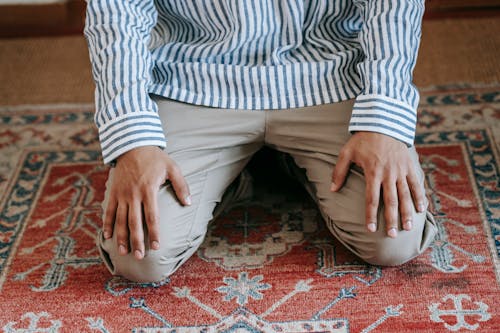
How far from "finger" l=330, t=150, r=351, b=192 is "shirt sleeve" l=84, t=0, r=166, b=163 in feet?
0.94

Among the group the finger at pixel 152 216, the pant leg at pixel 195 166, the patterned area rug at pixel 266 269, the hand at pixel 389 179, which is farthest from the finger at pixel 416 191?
the finger at pixel 152 216

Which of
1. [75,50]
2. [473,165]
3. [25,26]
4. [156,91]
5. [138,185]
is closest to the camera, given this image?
[138,185]

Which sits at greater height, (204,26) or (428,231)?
(204,26)

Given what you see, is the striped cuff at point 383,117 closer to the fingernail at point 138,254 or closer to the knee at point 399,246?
the knee at point 399,246

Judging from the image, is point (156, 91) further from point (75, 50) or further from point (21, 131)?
point (75, 50)

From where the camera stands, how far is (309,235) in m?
1.25

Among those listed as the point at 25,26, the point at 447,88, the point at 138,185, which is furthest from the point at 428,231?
the point at 25,26

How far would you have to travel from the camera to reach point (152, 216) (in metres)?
1.06

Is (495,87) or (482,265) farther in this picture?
(495,87)

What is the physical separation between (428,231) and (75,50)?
134 cm

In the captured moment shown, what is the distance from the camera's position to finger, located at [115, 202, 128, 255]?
1075 mm

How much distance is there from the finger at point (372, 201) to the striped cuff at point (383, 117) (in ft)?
0.28

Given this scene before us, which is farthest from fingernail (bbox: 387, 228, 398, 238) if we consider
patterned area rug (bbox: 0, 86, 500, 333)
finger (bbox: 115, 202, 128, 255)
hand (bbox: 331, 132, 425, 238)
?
finger (bbox: 115, 202, 128, 255)

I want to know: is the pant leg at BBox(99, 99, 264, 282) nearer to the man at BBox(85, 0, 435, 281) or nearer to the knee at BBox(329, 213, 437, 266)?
the man at BBox(85, 0, 435, 281)
